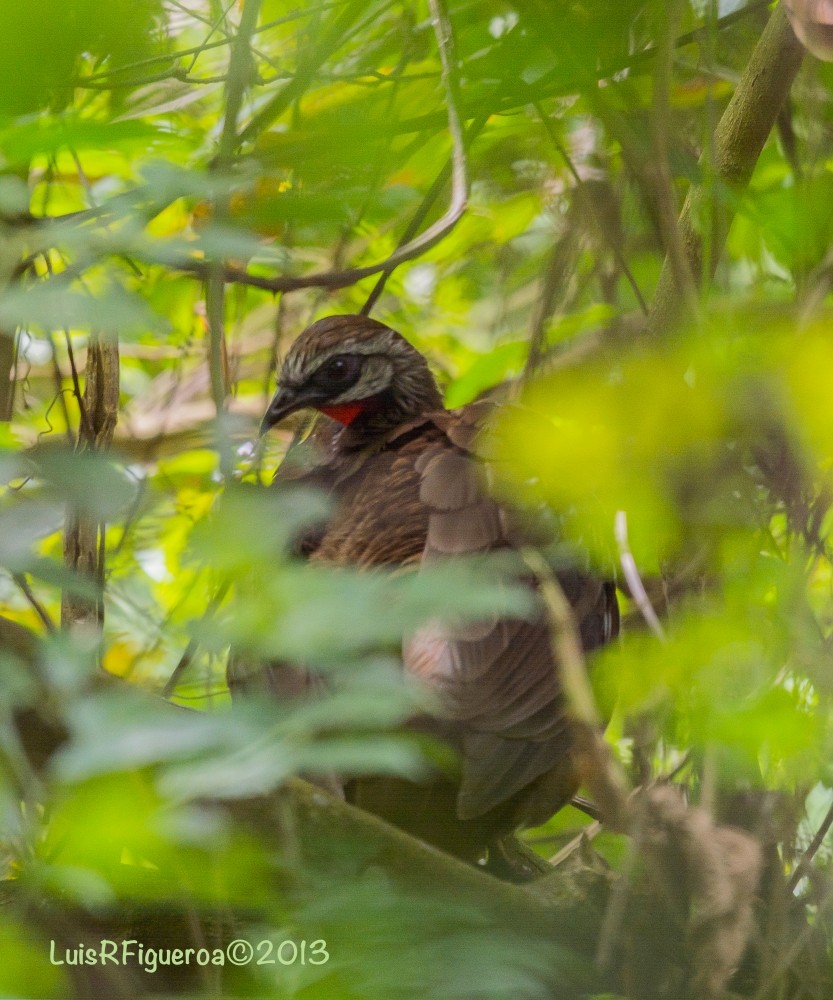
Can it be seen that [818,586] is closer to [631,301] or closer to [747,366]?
[631,301]

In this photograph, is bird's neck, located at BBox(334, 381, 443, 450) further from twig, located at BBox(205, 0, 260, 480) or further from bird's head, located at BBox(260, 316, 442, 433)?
twig, located at BBox(205, 0, 260, 480)

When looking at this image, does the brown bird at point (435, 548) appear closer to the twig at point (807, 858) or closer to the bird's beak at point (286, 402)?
the bird's beak at point (286, 402)

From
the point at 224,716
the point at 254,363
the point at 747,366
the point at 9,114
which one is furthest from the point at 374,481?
the point at 254,363

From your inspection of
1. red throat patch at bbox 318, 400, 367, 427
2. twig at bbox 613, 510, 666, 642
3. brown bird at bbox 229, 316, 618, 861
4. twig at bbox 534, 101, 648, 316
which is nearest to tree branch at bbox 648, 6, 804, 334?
twig at bbox 534, 101, 648, 316

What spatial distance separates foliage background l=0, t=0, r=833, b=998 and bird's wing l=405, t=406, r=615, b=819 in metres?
0.17

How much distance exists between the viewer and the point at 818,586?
293 cm

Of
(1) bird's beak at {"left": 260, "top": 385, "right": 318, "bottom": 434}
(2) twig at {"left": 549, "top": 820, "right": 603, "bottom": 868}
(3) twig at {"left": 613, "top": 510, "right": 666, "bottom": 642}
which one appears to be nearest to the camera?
(3) twig at {"left": 613, "top": 510, "right": 666, "bottom": 642}

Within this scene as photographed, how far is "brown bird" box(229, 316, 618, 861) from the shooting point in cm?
205

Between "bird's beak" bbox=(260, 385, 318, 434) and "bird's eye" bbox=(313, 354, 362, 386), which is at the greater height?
"bird's eye" bbox=(313, 354, 362, 386)

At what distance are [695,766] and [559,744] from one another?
30 centimetres

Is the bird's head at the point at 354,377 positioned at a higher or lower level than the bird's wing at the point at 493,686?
higher

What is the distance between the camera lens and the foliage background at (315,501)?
0.98 m

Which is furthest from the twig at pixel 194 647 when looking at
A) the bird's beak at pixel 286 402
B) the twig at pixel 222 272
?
the bird's beak at pixel 286 402

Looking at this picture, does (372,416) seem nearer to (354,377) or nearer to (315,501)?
(354,377)
